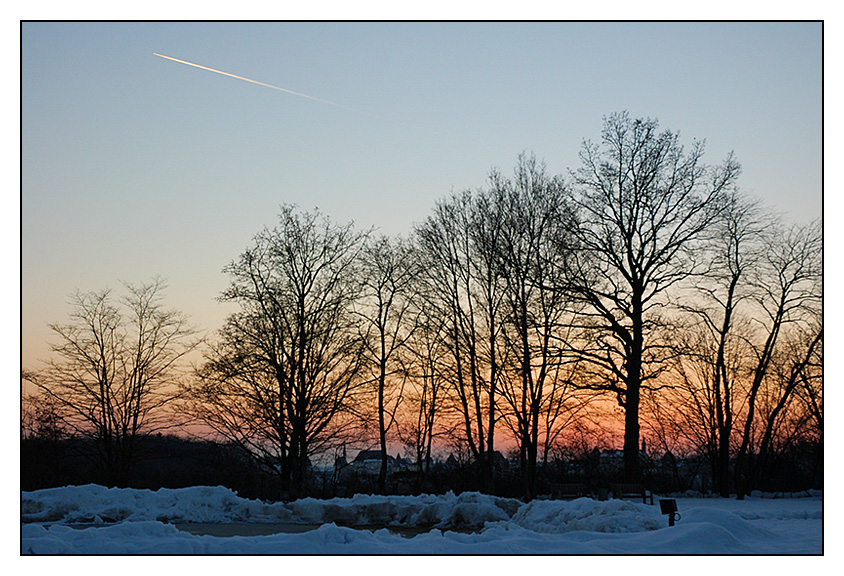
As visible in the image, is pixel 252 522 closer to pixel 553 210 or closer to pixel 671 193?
pixel 553 210

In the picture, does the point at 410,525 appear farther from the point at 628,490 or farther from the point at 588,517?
the point at 628,490

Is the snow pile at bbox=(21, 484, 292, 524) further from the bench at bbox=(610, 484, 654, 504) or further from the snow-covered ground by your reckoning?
the bench at bbox=(610, 484, 654, 504)

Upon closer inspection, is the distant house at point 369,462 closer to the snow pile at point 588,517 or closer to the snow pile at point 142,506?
the snow pile at point 142,506

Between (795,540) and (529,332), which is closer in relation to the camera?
(795,540)

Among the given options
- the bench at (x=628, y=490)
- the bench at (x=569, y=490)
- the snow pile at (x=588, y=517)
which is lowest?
the bench at (x=569, y=490)

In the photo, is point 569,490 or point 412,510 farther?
point 569,490

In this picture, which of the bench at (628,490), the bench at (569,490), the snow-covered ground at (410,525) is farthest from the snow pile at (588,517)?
the bench at (569,490)

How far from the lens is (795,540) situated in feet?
37.0

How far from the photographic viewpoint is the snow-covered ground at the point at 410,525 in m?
10.2

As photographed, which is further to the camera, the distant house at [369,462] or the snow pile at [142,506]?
the distant house at [369,462]

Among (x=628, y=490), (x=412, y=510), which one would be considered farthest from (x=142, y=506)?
(x=628, y=490)

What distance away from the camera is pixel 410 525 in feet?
52.7
